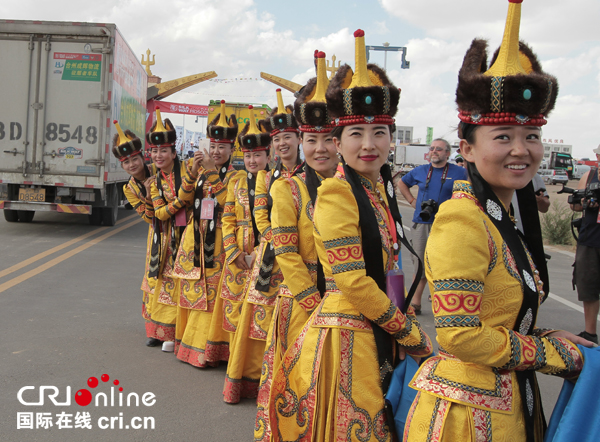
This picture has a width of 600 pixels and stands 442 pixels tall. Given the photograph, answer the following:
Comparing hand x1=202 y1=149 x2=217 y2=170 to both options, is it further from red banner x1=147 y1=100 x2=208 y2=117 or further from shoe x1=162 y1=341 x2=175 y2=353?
red banner x1=147 y1=100 x2=208 y2=117

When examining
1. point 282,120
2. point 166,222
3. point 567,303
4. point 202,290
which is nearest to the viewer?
point 282,120

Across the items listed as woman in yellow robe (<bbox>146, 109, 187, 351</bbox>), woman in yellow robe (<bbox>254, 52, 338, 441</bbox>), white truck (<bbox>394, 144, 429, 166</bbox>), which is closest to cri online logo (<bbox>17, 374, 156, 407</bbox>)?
woman in yellow robe (<bbox>146, 109, 187, 351</bbox>)

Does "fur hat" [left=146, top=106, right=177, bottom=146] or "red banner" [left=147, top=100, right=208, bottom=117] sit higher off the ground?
"red banner" [left=147, top=100, right=208, bottom=117]

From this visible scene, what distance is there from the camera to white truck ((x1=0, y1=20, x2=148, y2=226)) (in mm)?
11375

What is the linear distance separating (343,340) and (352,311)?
122 millimetres

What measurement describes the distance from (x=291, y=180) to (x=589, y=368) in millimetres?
1929

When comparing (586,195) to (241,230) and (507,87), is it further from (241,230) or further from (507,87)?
(507,87)

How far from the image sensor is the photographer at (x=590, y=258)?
5.80 m

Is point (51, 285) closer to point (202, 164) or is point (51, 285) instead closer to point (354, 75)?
point (202, 164)

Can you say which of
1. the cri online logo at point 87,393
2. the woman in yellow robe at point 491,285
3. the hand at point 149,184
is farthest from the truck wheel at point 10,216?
the woman in yellow robe at point 491,285

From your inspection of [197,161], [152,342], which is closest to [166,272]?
[152,342]

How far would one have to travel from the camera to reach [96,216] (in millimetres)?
13039

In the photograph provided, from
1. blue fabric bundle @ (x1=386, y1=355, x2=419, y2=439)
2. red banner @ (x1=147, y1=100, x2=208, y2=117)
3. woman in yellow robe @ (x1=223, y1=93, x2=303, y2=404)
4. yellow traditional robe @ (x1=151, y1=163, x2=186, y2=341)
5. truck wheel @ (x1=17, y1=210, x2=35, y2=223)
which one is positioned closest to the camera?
blue fabric bundle @ (x1=386, y1=355, x2=419, y2=439)

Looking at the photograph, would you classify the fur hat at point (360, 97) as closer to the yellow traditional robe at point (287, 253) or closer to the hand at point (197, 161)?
the yellow traditional robe at point (287, 253)
